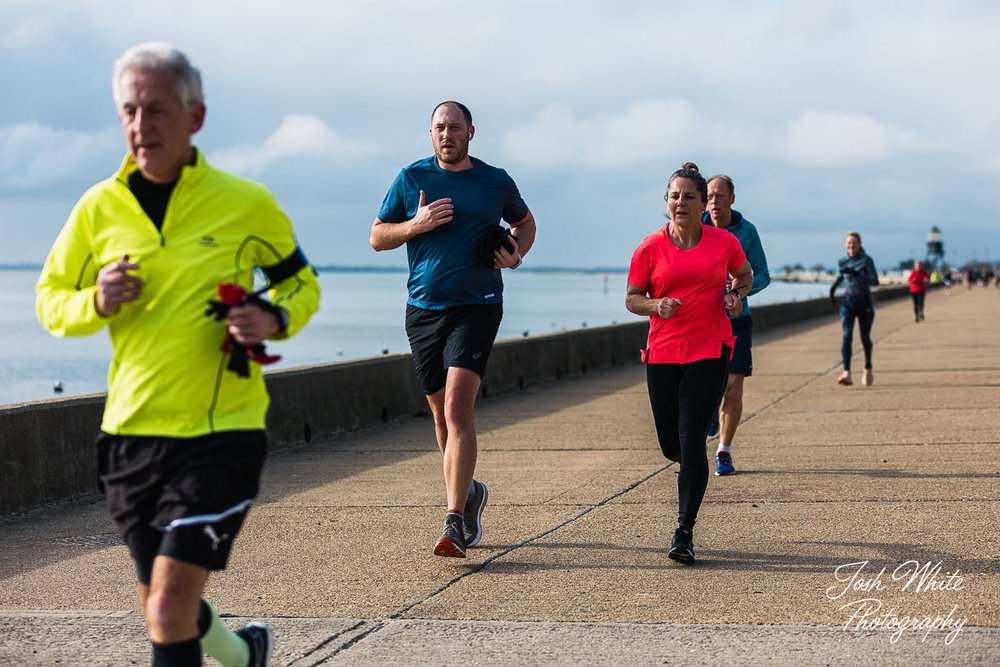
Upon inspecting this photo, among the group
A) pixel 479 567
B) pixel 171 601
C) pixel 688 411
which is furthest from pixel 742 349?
pixel 171 601

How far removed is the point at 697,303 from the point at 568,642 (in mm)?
2317

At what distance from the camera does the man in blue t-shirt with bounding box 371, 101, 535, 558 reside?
685 cm

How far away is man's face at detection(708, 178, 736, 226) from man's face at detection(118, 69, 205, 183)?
19.0 ft

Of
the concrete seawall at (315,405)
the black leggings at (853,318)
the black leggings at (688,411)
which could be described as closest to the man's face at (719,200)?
the black leggings at (688,411)

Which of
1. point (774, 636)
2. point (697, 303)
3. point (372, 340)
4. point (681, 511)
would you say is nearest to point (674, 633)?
point (774, 636)

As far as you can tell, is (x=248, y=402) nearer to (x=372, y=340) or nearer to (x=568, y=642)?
(x=568, y=642)

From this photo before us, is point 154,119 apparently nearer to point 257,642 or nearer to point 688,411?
point 257,642

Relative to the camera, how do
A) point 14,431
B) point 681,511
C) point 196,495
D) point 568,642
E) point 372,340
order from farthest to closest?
point 372,340
point 14,431
point 681,511
point 568,642
point 196,495

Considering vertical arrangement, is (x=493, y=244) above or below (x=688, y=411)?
above

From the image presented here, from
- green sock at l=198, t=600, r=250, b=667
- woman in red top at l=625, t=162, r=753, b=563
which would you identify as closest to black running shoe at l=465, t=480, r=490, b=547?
woman in red top at l=625, t=162, r=753, b=563

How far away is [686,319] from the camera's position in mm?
7008

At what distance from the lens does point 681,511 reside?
22.2ft

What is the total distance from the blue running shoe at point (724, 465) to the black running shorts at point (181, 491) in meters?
6.07

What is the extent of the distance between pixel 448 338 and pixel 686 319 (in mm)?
1146
